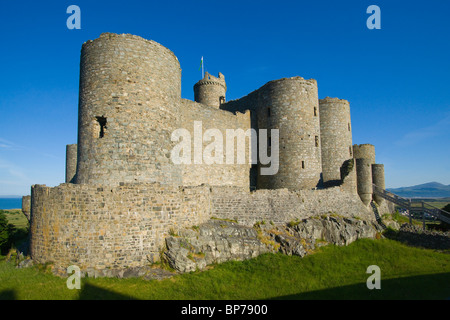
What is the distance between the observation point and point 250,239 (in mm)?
13164

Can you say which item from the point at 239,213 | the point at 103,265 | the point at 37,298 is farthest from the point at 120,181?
the point at 239,213

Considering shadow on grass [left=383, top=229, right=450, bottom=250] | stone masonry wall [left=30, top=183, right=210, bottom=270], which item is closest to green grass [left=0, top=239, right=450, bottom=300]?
stone masonry wall [left=30, top=183, right=210, bottom=270]

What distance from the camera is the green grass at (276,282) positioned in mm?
9289

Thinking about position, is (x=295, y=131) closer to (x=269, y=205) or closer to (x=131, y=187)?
(x=269, y=205)

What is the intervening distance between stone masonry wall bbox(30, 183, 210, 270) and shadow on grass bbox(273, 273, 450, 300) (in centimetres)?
559

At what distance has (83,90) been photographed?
12.5 meters

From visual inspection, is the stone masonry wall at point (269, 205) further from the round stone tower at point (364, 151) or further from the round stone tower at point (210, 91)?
the round stone tower at point (210, 91)

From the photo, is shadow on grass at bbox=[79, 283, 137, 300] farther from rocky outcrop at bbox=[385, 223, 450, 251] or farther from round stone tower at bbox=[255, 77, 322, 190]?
rocky outcrop at bbox=[385, 223, 450, 251]

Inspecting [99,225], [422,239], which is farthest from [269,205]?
[422,239]

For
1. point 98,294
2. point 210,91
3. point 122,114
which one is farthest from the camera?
point 210,91

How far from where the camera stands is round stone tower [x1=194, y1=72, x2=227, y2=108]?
29.4 metres

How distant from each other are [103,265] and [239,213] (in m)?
7.00

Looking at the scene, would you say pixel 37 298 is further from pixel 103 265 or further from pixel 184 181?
pixel 184 181

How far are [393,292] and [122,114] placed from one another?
1339 cm
